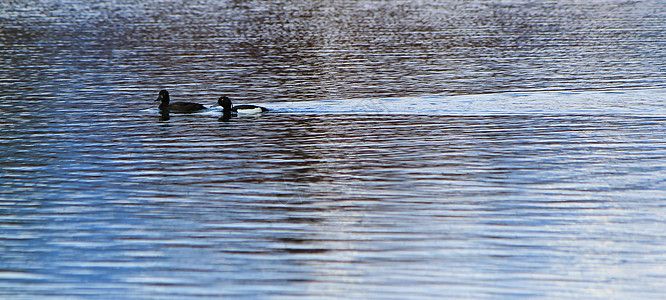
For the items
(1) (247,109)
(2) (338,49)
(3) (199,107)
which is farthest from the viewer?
(2) (338,49)

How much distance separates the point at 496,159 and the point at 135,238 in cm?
981

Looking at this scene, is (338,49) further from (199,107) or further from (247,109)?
(247,109)

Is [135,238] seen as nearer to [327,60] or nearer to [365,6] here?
[327,60]

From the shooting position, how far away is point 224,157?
2512 centimetres

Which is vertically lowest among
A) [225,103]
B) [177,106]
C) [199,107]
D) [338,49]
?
[338,49]

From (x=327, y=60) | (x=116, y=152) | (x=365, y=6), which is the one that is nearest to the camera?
(x=116, y=152)

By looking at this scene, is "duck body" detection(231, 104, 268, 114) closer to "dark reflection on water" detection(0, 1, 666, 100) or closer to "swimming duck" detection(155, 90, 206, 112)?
"swimming duck" detection(155, 90, 206, 112)

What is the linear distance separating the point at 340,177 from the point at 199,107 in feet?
40.6

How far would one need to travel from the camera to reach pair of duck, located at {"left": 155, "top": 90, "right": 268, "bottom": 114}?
107ft

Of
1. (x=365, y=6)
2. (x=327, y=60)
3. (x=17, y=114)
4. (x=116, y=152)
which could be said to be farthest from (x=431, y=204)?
(x=365, y=6)

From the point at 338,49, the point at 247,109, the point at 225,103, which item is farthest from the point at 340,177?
the point at 338,49

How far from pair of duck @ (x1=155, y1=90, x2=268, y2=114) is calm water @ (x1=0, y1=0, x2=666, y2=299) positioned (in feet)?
1.21

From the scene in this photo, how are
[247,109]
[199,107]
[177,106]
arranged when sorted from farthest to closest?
1. [199,107]
2. [177,106]
3. [247,109]

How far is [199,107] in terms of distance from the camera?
33750 mm
